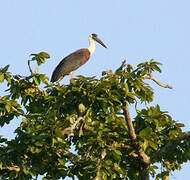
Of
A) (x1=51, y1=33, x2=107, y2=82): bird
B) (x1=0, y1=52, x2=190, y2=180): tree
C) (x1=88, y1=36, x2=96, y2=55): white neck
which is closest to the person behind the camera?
(x1=0, y1=52, x2=190, y2=180): tree

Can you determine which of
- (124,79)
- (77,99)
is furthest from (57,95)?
(124,79)

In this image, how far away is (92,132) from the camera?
991 centimetres

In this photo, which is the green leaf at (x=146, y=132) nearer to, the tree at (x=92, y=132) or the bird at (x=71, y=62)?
the tree at (x=92, y=132)

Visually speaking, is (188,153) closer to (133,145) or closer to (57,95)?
(133,145)

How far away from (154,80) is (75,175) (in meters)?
2.64

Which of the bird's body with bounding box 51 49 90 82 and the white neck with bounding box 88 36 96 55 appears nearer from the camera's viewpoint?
the bird's body with bounding box 51 49 90 82

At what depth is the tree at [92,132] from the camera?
31.4 ft

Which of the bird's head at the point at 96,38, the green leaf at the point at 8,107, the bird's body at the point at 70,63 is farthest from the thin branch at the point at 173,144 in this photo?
the bird's head at the point at 96,38

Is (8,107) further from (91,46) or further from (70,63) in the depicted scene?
(91,46)

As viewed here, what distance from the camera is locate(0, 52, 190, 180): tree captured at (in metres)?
9.57

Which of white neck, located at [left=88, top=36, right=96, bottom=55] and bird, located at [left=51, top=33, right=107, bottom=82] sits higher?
white neck, located at [left=88, top=36, right=96, bottom=55]

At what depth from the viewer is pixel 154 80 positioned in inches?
430

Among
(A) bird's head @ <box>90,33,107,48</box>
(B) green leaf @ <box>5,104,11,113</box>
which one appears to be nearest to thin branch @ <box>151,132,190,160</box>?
(B) green leaf @ <box>5,104,11,113</box>

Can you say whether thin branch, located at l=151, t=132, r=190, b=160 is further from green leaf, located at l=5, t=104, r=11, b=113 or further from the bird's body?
the bird's body
